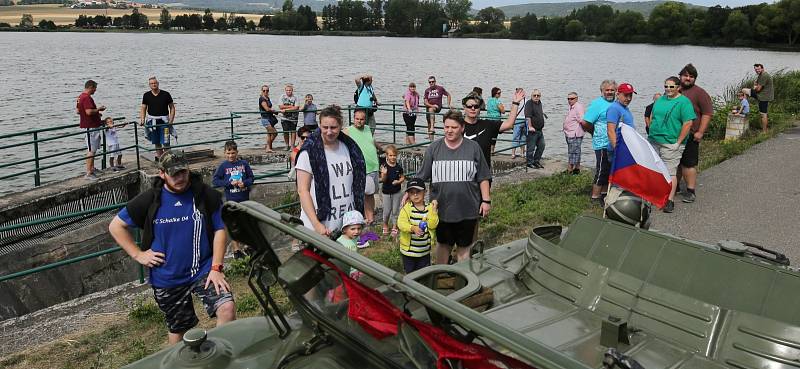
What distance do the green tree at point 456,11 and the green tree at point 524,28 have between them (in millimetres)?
15032

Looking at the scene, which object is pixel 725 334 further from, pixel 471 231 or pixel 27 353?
pixel 27 353

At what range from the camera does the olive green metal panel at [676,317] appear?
387cm

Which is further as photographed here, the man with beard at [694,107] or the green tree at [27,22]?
the green tree at [27,22]

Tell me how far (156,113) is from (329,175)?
8.92 m

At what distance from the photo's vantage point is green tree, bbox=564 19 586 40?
98500 mm

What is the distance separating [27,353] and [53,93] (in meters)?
30.3

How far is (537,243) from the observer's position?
5.00 m

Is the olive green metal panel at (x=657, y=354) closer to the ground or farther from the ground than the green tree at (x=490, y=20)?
closer to the ground

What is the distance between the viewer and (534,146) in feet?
41.9

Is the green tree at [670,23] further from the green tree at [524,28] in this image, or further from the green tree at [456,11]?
the green tree at [456,11]

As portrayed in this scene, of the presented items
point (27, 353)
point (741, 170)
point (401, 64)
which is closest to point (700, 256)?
point (27, 353)

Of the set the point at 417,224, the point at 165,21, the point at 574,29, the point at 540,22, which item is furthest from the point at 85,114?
the point at 165,21

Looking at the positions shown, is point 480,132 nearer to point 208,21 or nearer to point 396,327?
point 396,327

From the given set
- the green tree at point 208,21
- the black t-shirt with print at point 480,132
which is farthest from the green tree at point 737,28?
the green tree at point 208,21
